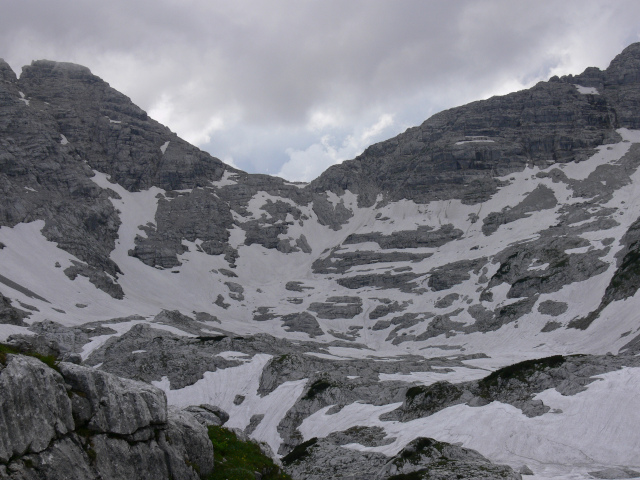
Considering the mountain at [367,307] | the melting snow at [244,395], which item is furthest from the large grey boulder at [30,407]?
the melting snow at [244,395]

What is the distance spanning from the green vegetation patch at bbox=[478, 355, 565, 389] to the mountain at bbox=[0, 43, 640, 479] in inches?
8.7

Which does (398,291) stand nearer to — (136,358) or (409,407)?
(136,358)

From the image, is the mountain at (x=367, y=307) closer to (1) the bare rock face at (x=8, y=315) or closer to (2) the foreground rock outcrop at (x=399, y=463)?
(2) the foreground rock outcrop at (x=399, y=463)

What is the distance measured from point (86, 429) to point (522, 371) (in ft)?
157

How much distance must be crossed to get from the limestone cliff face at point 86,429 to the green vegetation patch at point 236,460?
3.16ft

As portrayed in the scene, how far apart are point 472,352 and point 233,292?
75.0 meters

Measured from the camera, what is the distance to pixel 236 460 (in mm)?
26375

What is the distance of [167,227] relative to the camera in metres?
185

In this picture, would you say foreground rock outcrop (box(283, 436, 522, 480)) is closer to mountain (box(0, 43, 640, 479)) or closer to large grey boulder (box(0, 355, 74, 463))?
mountain (box(0, 43, 640, 479))

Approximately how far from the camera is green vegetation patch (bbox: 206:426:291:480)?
949 inches

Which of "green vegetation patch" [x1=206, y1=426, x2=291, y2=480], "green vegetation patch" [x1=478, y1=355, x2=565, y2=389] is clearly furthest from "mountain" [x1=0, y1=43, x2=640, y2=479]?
"green vegetation patch" [x1=206, y1=426, x2=291, y2=480]

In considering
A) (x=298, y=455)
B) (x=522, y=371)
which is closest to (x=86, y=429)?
(x=298, y=455)

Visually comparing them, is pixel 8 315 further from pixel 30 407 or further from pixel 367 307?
pixel 30 407

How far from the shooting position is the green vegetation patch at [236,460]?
24.1 metres
